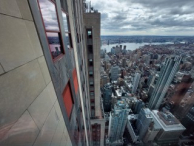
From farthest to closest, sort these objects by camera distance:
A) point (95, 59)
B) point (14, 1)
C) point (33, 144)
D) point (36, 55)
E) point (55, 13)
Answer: point (95, 59)
point (55, 13)
point (36, 55)
point (33, 144)
point (14, 1)

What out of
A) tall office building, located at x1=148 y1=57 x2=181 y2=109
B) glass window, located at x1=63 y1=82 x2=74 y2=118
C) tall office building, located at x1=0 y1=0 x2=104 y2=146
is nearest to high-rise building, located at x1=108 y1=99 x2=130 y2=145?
tall office building, located at x1=148 y1=57 x2=181 y2=109

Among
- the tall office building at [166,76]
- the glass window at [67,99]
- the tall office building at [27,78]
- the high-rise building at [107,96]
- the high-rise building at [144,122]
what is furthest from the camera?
the high-rise building at [107,96]

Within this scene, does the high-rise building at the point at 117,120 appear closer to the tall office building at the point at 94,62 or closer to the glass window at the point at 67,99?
the tall office building at the point at 94,62

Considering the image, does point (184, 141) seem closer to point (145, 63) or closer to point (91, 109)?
point (91, 109)

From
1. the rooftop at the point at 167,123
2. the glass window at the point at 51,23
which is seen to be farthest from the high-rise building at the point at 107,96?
the glass window at the point at 51,23

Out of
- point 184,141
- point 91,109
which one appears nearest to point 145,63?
point 184,141

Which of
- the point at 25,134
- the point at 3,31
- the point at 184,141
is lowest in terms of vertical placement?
the point at 184,141

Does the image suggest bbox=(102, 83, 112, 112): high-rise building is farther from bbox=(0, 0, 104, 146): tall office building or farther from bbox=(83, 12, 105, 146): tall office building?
bbox=(0, 0, 104, 146): tall office building
